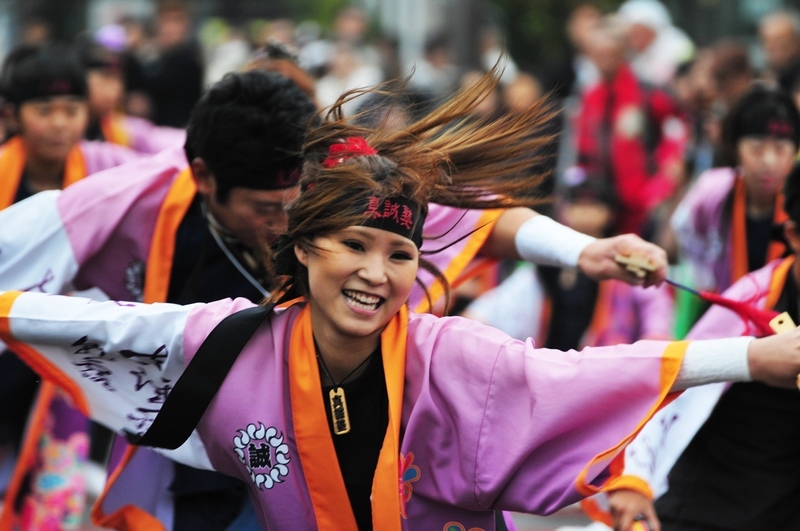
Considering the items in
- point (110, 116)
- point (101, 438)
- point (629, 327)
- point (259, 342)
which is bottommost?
point (101, 438)

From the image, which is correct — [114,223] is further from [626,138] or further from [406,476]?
[626,138]

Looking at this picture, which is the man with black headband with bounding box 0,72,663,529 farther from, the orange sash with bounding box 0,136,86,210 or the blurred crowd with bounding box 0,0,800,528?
the orange sash with bounding box 0,136,86,210

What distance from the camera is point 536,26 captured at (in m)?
12.9

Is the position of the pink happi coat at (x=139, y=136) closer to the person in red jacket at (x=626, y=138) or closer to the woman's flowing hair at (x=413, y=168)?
the woman's flowing hair at (x=413, y=168)

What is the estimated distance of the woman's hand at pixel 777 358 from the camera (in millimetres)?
2758

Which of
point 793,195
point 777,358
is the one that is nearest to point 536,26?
point 793,195

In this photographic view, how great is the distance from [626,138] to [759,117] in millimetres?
2524

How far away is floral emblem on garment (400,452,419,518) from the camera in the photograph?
3.01m

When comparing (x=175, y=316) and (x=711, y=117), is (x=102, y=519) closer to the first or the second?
(x=175, y=316)

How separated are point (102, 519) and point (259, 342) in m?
0.97

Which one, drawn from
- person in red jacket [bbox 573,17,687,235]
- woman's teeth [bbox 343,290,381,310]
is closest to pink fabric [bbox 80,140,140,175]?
woman's teeth [bbox 343,290,381,310]

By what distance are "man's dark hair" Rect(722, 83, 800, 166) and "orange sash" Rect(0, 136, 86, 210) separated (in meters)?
2.76

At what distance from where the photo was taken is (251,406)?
10.2 feet

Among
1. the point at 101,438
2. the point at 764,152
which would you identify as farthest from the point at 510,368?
the point at 101,438
